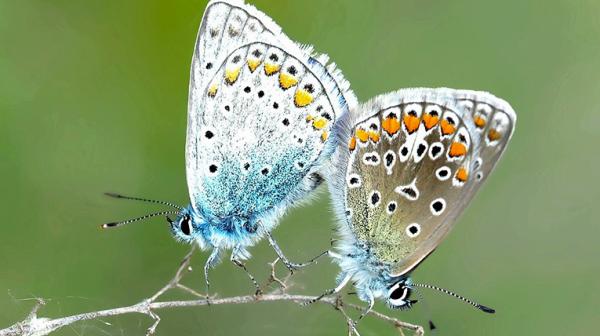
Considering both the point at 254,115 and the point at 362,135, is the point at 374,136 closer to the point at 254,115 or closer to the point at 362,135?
the point at 362,135

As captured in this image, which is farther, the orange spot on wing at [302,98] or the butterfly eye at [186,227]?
the orange spot on wing at [302,98]

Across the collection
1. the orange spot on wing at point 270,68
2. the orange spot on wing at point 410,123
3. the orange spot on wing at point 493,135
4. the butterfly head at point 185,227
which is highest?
the orange spot on wing at point 493,135

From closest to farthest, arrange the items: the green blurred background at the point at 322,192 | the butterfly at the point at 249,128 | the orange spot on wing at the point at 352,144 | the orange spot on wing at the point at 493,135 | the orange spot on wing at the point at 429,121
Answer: the orange spot on wing at the point at 493,135 → the orange spot on wing at the point at 429,121 → the butterfly at the point at 249,128 → the orange spot on wing at the point at 352,144 → the green blurred background at the point at 322,192

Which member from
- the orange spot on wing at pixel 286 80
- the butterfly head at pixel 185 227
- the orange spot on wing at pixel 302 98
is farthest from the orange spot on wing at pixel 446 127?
the butterfly head at pixel 185 227

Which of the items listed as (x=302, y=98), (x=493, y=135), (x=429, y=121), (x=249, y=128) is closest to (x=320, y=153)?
(x=302, y=98)

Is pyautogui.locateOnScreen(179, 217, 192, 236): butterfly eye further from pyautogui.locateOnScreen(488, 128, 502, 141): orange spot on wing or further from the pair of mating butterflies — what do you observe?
pyautogui.locateOnScreen(488, 128, 502, 141): orange spot on wing

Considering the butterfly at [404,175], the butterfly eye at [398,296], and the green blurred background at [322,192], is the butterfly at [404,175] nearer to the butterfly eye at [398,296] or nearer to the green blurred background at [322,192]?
the butterfly eye at [398,296]

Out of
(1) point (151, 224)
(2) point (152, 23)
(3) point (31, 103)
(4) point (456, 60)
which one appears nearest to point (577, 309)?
(4) point (456, 60)

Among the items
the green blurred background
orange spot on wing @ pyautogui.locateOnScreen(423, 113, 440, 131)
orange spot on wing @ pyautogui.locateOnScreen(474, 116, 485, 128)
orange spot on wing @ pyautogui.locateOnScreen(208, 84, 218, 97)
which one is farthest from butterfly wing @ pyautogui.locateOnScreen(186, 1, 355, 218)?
the green blurred background

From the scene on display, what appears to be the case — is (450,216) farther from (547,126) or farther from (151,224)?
(547,126)
